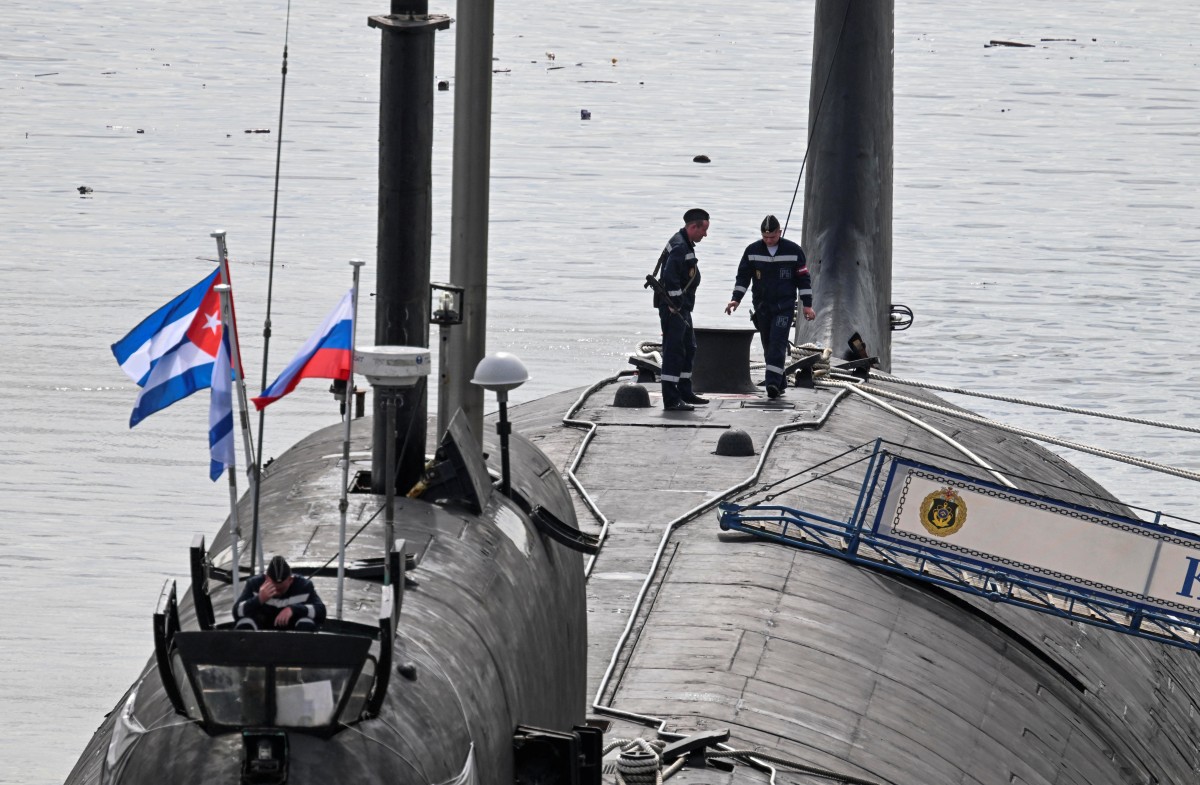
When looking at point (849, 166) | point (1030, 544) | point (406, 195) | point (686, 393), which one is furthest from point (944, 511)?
point (849, 166)

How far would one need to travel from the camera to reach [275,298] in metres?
45.3

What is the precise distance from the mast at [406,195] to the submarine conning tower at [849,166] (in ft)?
65.5

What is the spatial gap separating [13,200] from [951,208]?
2835 cm

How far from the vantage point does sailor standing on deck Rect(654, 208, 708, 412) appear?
69.3 feet

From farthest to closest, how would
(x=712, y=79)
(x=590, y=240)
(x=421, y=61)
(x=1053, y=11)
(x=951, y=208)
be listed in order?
1. (x=1053, y=11)
2. (x=712, y=79)
3. (x=951, y=208)
4. (x=590, y=240)
5. (x=421, y=61)

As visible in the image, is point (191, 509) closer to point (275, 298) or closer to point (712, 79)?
point (275, 298)

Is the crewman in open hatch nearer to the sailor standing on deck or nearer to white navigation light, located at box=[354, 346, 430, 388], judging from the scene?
white navigation light, located at box=[354, 346, 430, 388]

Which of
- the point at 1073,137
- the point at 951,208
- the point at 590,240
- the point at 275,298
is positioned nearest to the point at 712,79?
the point at 1073,137

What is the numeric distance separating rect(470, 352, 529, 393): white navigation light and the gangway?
8097mm

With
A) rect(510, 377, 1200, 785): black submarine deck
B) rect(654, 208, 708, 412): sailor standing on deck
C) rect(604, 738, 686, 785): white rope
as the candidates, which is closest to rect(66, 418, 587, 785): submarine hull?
rect(604, 738, 686, 785): white rope

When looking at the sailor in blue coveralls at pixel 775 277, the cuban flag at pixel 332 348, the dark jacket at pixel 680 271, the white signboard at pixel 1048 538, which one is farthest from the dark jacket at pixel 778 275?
the cuban flag at pixel 332 348

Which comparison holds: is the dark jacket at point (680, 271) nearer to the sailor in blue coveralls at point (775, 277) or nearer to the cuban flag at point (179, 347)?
the sailor in blue coveralls at point (775, 277)

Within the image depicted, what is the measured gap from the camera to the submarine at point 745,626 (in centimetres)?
892

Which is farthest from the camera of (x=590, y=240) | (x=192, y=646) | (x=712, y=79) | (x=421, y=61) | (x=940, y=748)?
(x=712, y=79)
